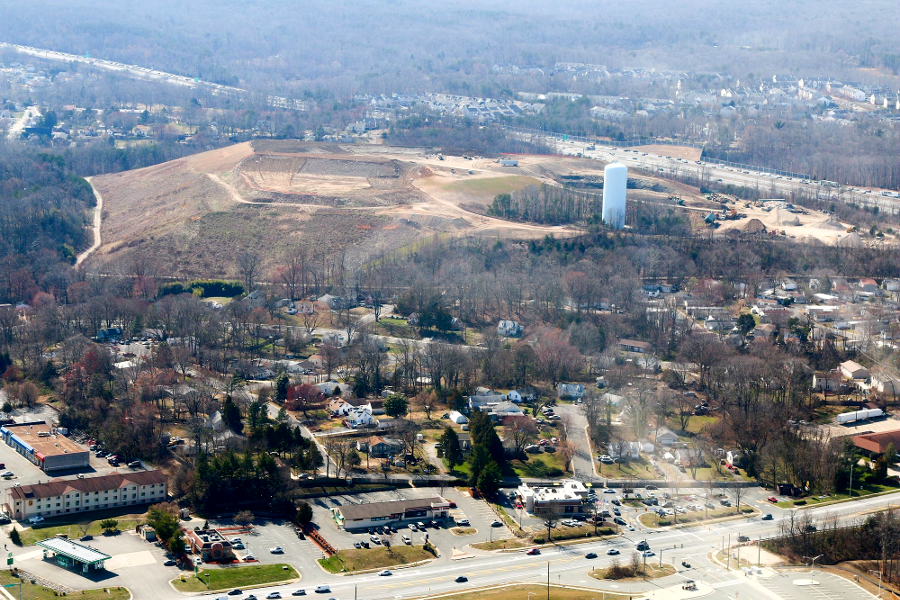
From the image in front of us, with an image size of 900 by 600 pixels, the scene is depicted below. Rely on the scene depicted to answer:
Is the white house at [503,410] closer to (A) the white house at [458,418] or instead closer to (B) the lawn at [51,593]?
(A) the white house at [458,418]

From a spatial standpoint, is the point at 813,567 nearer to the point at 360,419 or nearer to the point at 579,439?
the point at 579,439

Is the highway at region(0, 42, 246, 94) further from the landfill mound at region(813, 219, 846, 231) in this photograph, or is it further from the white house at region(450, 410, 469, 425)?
the white house at region(450, 410, 469, 425)

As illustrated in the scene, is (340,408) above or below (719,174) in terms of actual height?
below

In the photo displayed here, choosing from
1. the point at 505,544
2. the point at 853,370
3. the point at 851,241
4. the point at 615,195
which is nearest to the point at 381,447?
the point at 505,544

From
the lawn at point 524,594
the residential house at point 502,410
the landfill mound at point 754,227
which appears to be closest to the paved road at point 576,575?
the lawn at point 524,594

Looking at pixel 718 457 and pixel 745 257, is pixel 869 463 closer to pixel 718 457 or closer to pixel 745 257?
pixel 718 457

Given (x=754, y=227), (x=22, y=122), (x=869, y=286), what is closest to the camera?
(x=869, y=286)

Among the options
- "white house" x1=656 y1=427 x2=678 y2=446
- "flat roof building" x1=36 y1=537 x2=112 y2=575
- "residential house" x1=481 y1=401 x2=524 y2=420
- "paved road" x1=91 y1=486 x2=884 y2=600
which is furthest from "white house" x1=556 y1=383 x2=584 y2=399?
"flat roof building" x1=36 y1=537 x2=112 y2=575
